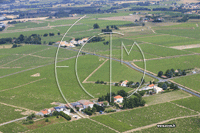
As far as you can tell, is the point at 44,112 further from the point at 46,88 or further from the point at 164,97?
the point at 164,97

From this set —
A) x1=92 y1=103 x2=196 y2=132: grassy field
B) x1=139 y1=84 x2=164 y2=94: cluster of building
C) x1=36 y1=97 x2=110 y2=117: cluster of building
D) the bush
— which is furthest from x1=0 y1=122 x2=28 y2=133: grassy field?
x1=139 y1=84 x2=164 y2=94: cluster of building

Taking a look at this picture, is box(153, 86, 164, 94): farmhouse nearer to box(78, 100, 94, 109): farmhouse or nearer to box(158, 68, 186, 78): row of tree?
box(158, 68, 186, 78): row of tree

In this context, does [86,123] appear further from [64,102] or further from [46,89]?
[46,89]

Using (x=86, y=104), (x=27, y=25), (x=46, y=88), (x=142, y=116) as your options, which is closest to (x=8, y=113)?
(x=86, y=104)

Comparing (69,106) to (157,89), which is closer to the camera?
(69,106)

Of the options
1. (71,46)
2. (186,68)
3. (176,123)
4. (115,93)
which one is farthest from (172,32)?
(176,123)

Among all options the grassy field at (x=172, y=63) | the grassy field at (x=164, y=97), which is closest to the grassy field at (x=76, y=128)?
the grassy field at (x=164, y=97)
